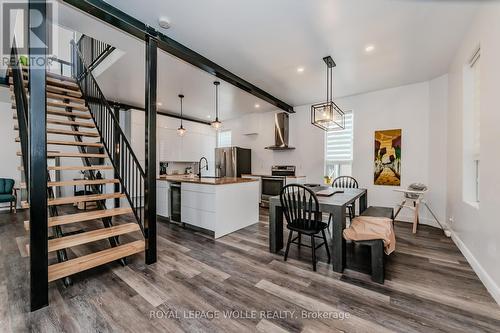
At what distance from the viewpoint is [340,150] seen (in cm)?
520

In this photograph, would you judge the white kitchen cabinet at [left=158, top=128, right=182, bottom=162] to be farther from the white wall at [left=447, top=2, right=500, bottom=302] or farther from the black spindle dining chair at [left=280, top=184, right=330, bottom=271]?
the white wall at [left=447, top=2, right=500, bottom=302]

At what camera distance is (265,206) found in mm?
5766

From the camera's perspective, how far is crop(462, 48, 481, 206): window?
2.73 m

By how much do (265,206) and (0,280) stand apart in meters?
4.69

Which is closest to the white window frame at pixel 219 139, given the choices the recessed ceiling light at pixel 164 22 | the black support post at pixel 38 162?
the recessed ceiling light at pixel 164 22

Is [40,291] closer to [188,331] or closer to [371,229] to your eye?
[188,331]

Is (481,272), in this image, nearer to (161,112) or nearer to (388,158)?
(388,158)

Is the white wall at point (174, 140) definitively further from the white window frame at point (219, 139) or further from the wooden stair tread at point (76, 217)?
the wooden stair tread at point (76, 217)

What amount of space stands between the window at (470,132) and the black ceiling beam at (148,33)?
3386 millimetres

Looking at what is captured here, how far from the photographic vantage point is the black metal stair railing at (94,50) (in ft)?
11.7

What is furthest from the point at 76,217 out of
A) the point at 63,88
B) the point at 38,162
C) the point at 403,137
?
the point at 403,137

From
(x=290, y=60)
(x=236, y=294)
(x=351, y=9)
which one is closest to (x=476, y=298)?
(x=236, y=294)

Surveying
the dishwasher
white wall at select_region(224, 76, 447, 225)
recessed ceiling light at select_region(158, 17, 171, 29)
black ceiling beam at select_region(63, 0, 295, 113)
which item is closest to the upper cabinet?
the dishwasher

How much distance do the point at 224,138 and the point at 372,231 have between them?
626 cm
